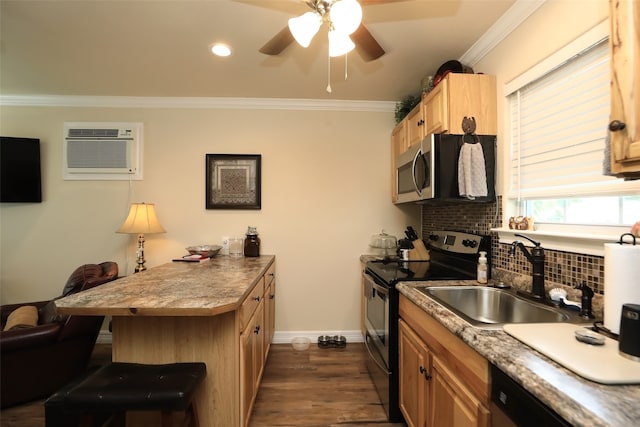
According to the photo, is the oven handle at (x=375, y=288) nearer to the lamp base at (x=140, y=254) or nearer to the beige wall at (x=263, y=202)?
the beige wall at (x=263, y=202)

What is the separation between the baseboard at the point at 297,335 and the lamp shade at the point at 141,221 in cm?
119

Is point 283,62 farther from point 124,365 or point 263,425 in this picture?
point 263,425

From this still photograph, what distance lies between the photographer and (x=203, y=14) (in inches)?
67.2

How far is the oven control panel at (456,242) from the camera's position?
1.96m

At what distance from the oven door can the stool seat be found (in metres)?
1.12

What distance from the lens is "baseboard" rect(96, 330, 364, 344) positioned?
9.49 feet

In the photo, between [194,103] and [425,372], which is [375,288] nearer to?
[425,372]

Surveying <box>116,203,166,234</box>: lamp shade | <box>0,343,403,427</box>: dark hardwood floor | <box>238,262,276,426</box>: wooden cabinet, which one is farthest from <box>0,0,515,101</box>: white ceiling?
<box>0,343,403,427</box>: dark hardwood floor

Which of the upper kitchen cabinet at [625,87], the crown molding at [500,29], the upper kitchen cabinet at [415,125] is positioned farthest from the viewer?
the upper kitchen cabinet at [415,125]

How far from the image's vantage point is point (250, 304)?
1666 mm

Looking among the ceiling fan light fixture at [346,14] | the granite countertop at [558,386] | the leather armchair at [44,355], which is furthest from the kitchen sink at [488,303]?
the leather armchair at [44,355]

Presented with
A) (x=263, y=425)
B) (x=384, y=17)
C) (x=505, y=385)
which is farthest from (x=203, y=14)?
(x=263, y=425)

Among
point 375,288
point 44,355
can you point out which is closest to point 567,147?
point 375,288

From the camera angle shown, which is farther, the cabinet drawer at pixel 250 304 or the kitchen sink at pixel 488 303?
the cabinet drawer at pixel 250 304
